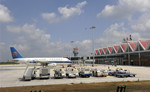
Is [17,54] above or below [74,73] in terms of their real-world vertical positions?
above

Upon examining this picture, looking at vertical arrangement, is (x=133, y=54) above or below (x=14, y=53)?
below

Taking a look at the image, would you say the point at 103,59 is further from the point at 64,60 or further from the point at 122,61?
the point at 64,60

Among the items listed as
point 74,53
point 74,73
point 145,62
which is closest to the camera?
point 74,73

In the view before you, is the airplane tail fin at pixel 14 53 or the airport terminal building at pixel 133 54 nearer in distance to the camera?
the airplane tail fin at pixel 14 53

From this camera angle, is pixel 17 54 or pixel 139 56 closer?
pixel 17 54

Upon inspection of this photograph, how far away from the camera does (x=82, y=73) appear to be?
29062mm

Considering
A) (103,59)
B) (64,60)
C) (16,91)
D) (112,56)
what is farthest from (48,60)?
(103,59)

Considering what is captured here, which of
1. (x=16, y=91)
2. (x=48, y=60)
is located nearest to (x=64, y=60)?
(x=48, y=60)

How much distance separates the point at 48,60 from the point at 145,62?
46.4 m

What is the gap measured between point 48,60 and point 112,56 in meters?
65.4

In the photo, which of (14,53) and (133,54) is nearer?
(14,53)

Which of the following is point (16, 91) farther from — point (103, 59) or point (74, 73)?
point (103, 59)

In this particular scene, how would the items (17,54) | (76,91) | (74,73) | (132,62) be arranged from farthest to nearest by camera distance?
(132,62)
(17,54)
(74,73)
(76,91)

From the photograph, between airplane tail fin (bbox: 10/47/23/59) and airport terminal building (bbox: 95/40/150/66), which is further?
airport terminal building (bbox: 95/40/150/66)
